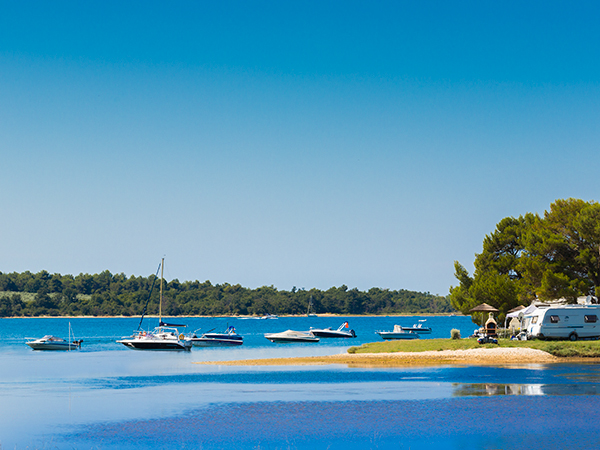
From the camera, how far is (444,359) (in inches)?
1973

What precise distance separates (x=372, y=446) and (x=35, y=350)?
72.6m

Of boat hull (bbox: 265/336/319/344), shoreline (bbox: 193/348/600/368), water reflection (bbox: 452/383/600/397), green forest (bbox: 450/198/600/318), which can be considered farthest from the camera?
boat hull (bbox: 265/336/319/344)

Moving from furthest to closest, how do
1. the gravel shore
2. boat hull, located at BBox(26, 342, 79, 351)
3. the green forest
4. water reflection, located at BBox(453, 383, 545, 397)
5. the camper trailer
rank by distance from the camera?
boat hull, located at BBox(26, 342, 79, 351)
the green forest
the camper trailer
the gravel shore
water reflection, located at BBox(453, 383, 545, 397)

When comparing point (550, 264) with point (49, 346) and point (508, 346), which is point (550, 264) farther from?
point (49, 346)

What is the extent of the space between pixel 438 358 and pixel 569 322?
9981 mm

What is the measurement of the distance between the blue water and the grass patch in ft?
15.7

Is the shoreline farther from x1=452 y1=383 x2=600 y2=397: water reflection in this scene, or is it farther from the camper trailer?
x1=452 y1=383 x2=600 y2=397: water reflection

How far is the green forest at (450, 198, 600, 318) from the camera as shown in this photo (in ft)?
196

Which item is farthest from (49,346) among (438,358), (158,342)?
(438,358)

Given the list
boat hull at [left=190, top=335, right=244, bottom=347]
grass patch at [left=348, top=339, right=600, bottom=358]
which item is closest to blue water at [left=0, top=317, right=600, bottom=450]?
grass patch at [left=348, top=339, right=600, bottom=358]

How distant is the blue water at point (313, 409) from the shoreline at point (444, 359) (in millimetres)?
3297

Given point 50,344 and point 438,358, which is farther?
point 50,344

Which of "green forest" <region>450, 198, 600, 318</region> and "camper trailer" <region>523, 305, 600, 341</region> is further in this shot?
"green forest" <region>450, 198, 600, 318</region>

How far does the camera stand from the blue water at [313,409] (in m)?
22.0
